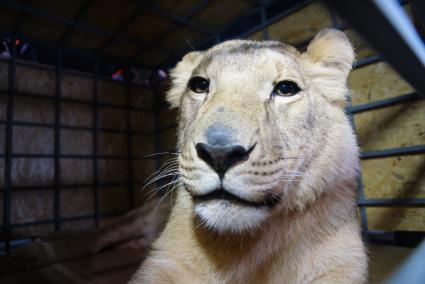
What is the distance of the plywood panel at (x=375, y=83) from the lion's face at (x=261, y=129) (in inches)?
64.0

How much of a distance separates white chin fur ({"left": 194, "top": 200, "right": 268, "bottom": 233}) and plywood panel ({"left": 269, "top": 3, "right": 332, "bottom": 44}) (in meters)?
3.40

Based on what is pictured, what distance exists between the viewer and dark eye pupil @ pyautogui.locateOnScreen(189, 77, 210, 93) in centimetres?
179

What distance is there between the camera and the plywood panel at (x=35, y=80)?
5006 mm

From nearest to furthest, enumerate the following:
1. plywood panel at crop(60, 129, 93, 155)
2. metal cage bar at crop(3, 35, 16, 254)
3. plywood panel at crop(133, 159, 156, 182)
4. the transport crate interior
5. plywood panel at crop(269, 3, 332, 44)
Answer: the transport crate interior → plywood panel at crop(269, 3, 332, 44) → metal cage bar at crop(3, 35, 16, 254) → plywood panel at crop(60, 129, 93, 155) → plywood panel at crop(133, 159, 156, 182)

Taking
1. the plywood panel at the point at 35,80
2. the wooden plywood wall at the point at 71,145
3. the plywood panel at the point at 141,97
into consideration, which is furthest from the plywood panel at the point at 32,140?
the plywood panel at the point at 141,97

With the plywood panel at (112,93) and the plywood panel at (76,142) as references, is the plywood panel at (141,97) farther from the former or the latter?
the plywood panel at (76,142)

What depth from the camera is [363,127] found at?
3459mm

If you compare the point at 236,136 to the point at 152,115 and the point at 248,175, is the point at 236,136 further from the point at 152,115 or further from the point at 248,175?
the point at 152,115

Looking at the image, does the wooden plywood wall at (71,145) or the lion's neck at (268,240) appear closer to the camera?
the lion's neck at (268,240)

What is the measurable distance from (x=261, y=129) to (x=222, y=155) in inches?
11.5

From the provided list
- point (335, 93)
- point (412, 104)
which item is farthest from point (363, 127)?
point (335, 93)

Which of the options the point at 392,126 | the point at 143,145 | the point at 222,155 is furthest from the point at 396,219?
the point at 143,145

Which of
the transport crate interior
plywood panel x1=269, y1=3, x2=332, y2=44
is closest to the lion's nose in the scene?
the transport crate interior

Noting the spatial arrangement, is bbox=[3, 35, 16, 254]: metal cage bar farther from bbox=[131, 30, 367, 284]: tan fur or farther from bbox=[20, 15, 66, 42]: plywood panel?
bbox=[131, 30, 367, 284]: tan fur
